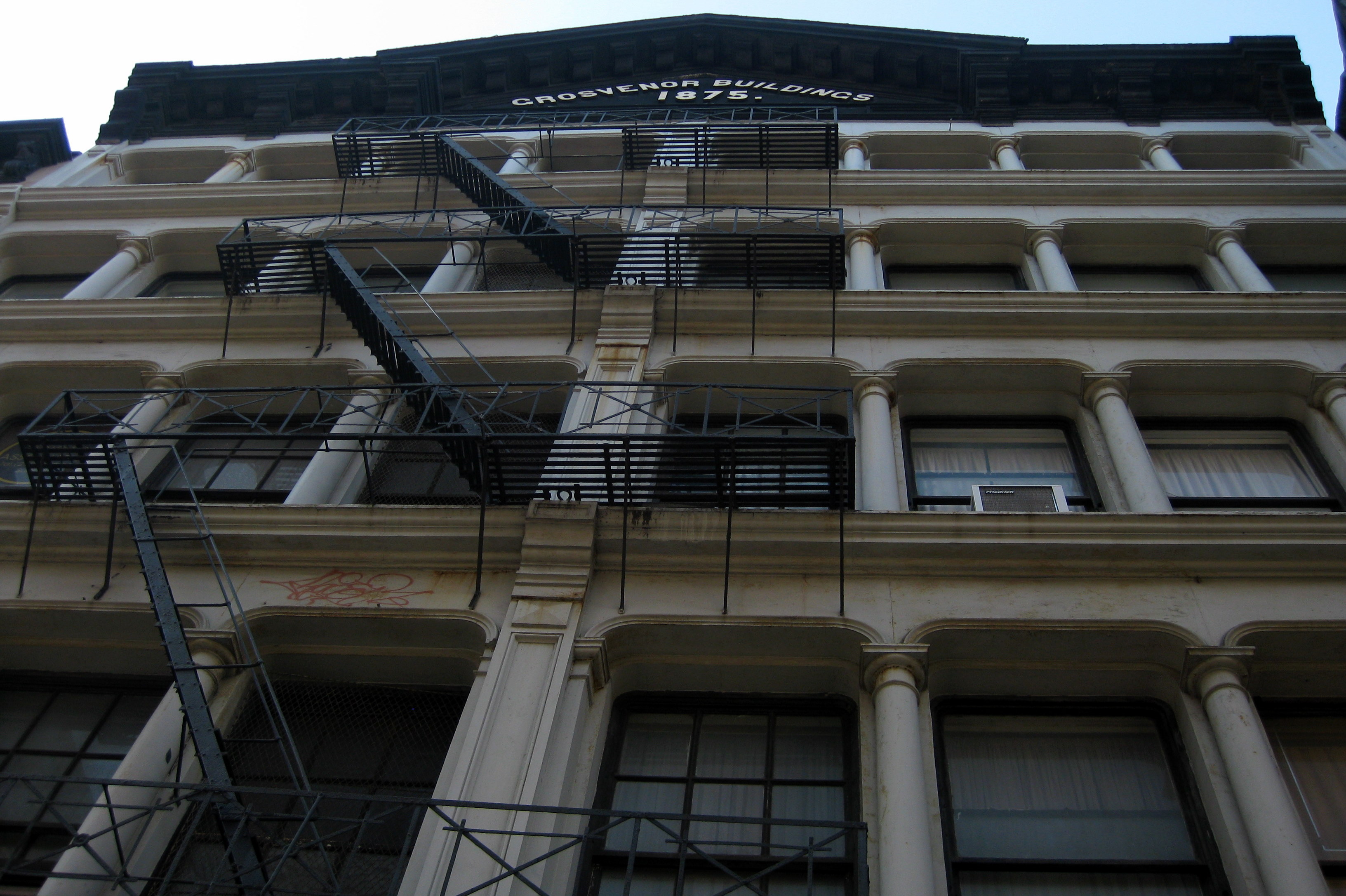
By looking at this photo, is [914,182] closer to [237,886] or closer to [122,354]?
[122,354]

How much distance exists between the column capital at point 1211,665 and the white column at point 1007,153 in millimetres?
13035

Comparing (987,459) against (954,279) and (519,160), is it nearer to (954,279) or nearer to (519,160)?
(954,279)

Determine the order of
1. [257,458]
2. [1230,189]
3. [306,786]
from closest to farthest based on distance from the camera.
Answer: [306,786]
[257,458]
[1230,189]

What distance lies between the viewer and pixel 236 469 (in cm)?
1430

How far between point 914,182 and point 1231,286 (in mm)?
5118

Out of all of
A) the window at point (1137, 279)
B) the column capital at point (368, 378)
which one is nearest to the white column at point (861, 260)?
the window at point (1137, 279)

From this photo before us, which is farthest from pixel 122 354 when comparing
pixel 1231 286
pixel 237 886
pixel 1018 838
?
pixel 1231 286

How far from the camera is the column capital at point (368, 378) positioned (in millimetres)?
14875

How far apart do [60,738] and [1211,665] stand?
10276mm

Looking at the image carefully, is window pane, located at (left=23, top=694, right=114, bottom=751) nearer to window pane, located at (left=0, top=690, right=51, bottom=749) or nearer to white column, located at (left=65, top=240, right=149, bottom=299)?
window pane, located at (left=0, top=690, right=51, bottom=749)

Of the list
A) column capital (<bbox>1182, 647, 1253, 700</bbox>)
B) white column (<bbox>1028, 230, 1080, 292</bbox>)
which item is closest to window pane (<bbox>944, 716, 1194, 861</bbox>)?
column capital (<bbox>1182, 647, 1253, 700</bbox>)

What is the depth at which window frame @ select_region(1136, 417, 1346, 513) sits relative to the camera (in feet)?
41.0

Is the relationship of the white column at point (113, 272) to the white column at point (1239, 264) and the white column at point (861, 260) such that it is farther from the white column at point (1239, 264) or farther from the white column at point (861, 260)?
the white column at point (1239, 264)

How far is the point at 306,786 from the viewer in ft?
28.9
